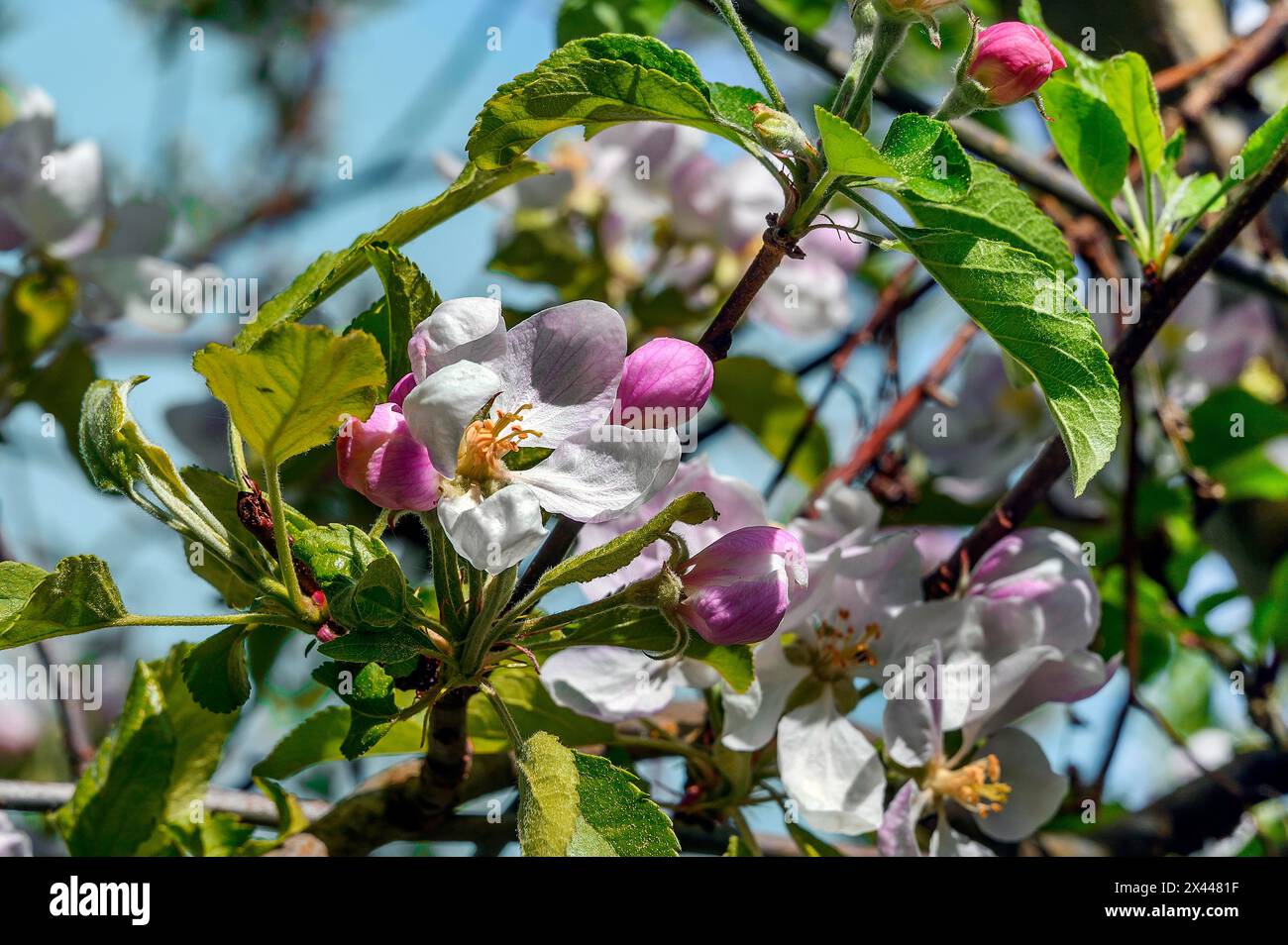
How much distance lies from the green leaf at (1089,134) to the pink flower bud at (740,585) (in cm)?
40

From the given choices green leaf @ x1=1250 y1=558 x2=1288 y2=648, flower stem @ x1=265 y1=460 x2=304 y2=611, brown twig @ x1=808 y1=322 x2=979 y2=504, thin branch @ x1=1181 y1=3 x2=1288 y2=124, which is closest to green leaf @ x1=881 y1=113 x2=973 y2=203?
flower stem @ x1=265 y1=460 x2=304 y2=611

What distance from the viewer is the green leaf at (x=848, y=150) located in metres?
0.60

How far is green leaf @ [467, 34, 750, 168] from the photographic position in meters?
0.65

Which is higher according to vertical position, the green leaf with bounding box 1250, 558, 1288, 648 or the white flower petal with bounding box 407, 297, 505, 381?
the white flower petal with bounding box 407, 297, 505, 381

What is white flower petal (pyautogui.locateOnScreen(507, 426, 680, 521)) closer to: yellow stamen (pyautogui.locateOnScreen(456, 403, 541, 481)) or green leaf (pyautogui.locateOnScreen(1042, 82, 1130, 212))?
yellow stamen (pyautogui.locateOnScreen(456, 403, 541, 481))

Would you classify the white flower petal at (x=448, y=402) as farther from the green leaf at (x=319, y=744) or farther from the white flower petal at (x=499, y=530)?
the green leaf at (x=319, y=744)

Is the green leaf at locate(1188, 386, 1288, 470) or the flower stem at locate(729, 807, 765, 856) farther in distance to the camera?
the green leaf at locate(1188, 386, 1288, 470)

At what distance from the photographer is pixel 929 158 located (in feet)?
2.11

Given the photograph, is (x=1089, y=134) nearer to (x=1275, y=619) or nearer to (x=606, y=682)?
(x=606, y=682)

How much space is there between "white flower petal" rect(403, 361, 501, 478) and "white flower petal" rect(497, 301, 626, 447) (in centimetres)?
7
